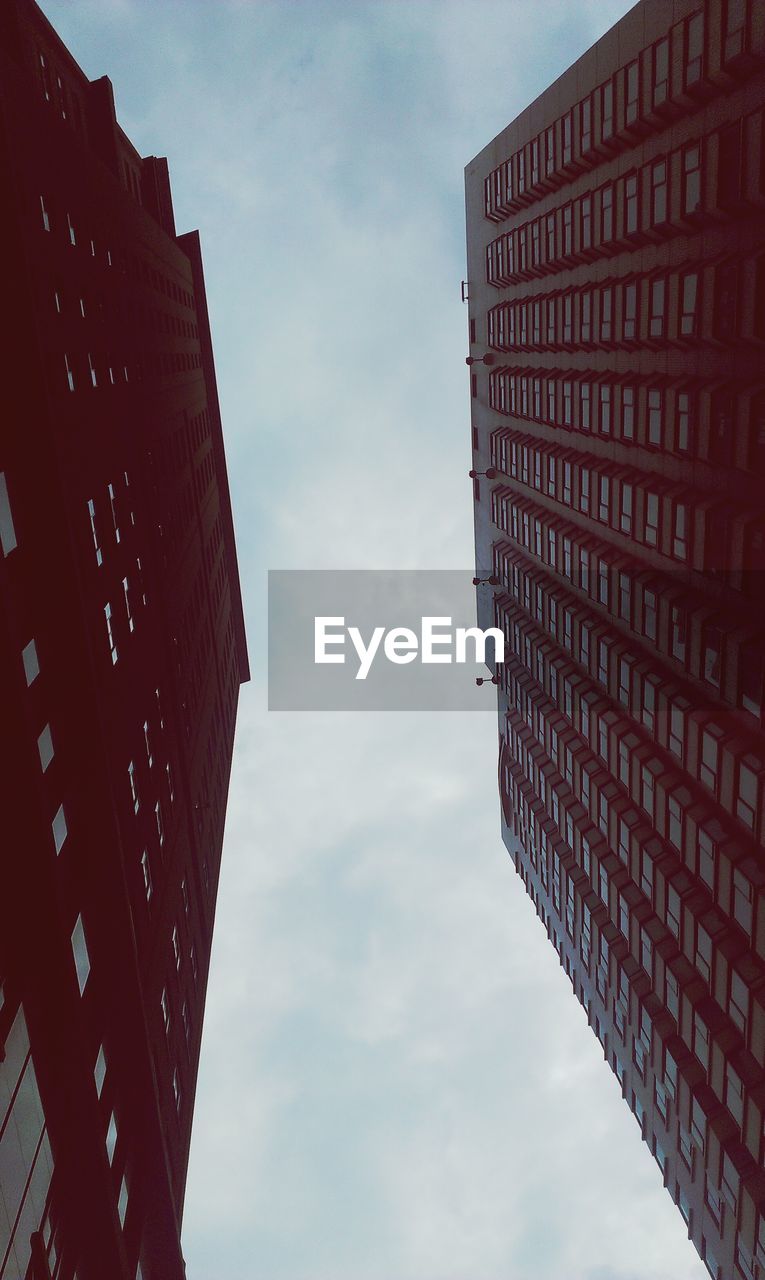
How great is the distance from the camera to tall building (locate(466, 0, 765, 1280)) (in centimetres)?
3130

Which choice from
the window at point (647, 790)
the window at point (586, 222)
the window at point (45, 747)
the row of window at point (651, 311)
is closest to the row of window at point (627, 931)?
the window at point (647, 790)

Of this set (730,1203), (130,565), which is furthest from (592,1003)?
(130,565)

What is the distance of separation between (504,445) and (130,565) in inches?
1350

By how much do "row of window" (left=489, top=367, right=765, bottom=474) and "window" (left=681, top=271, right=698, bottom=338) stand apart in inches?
84.7

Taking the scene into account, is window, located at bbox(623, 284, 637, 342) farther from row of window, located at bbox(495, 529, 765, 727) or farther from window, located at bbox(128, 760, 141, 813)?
window, located at bbox(128, 760, 141, 813)

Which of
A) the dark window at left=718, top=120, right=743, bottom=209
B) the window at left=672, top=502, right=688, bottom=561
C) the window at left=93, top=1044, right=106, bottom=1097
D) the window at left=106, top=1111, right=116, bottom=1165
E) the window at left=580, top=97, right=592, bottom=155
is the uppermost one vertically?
the window at left=580, top=97, right=592, bottom=155

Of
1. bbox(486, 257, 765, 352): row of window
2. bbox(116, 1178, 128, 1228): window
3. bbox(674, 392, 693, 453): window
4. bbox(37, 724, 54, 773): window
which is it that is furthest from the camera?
bbox(674, 392, 693, 453): window

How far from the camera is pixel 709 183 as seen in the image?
103ft

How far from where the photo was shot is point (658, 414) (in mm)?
38344

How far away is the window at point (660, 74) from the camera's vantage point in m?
34.0

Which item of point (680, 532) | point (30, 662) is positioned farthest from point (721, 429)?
point (30, 662)

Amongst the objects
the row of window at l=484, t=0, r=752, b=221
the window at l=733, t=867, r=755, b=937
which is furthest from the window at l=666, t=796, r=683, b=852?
the row of window at l=484, t=0, r=752, b=221

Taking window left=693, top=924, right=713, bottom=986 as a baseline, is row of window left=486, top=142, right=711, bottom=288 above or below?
above

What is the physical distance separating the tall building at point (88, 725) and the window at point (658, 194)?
82.5 ft
